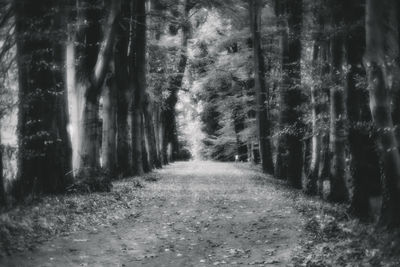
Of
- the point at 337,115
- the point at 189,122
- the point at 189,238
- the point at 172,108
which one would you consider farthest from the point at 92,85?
the point at 189,122

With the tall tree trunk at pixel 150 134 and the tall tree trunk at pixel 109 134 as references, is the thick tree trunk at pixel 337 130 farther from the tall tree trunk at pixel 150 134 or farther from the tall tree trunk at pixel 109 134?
the tall tree trunk at pixel 150 134

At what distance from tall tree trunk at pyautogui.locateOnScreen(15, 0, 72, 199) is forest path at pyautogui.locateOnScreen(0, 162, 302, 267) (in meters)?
2.78

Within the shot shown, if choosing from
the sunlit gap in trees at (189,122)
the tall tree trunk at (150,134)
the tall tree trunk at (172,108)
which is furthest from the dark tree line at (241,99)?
the sunlit gap in trees at (189,122)

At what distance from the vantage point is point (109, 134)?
66.4 ft

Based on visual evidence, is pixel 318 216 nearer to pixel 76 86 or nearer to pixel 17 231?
pixel 17 231

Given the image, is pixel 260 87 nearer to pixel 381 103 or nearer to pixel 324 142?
pixel 324 142

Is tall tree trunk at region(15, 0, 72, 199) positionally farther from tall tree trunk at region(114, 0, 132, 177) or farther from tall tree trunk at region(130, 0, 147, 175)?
tall tree trunk at region(130, 0, 147, 175)

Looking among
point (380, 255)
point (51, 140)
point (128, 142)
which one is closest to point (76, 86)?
point (51, 140)

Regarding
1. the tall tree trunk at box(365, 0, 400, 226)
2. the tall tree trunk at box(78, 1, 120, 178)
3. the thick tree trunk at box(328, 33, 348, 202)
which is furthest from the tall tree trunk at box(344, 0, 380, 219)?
the tall tree trunk at box(78, 1, 120, 178)

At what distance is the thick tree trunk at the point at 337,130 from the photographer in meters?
12.5

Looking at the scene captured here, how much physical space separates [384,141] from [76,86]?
1181cm

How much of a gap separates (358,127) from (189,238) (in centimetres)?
438

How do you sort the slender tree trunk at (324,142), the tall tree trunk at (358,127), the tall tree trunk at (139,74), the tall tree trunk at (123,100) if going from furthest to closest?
the tall tree trunk at (139,74)
the tall tree trunk at (123,100)
the slender tree trunk at (324,142)
the tall tree trunk at (358,127)

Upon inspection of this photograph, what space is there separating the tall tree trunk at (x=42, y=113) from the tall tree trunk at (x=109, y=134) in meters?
6.41
